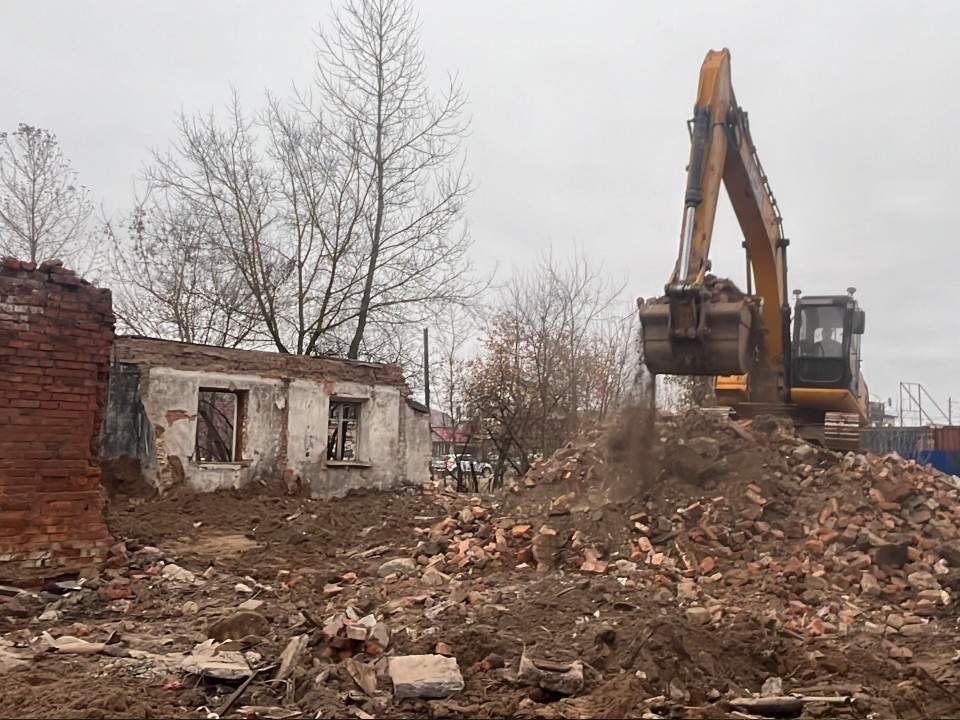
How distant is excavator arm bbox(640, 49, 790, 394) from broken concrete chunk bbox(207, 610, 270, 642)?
167 inches

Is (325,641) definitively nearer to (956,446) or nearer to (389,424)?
(389,424)

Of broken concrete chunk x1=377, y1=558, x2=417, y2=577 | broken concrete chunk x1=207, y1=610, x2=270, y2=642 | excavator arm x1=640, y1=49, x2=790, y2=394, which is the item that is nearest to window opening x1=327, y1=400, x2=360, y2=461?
broken concrete chunk x1=377, y1=558, x2=417, y2=577

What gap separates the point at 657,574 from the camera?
7.63m

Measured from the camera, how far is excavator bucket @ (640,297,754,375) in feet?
24.2

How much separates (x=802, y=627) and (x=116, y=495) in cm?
909

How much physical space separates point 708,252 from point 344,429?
9.98 metres

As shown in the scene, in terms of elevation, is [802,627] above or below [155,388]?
below

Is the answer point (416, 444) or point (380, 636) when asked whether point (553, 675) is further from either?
point (416, 444)

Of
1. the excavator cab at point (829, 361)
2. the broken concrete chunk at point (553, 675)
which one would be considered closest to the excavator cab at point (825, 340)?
the excavator cab at point (829, 361)

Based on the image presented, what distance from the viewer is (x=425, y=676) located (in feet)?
16.5

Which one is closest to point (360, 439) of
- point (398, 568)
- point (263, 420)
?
point (263, 420)

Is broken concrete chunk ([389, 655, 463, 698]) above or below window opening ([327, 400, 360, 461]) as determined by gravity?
below

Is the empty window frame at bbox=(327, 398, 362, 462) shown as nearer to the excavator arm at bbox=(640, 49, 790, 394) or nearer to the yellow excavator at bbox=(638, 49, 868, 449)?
the yellow excavator at bbox=(638, 49, 868, 449)

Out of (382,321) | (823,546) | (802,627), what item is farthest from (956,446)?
(802,627)
